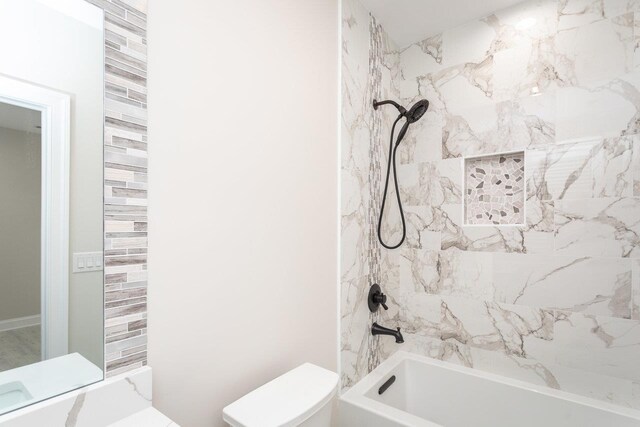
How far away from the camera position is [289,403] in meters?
1.05

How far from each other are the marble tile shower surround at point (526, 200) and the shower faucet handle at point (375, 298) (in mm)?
Answer: 50

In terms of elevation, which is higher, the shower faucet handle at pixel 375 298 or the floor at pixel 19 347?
the floor at pixel 19 347

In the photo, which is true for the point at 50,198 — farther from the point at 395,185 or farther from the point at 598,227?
the point at 598,227

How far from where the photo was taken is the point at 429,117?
211 cm

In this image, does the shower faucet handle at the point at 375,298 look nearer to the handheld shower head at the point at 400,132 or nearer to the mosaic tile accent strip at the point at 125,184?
the handheld shower head at the point at 400,132

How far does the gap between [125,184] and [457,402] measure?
2.09 meters

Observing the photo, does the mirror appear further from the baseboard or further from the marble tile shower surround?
the marble tile shower surround

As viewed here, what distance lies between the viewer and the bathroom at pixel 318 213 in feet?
2.52

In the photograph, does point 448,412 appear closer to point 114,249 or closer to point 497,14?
point 114,249

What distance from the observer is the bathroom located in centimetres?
77

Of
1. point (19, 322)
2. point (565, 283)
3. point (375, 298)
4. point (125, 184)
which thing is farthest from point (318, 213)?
point (565, 283)

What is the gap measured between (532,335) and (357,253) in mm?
1078

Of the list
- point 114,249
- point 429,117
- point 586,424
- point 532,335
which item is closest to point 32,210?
point 114,249

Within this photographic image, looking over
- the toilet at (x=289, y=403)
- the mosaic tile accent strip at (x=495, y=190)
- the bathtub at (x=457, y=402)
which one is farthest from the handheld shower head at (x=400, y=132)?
the toilet at (x=289, y=403)
